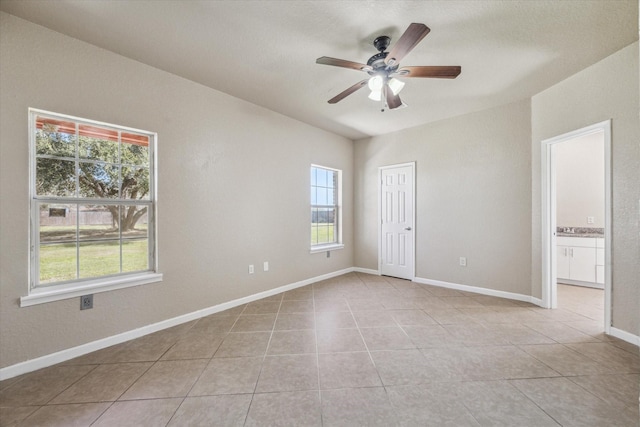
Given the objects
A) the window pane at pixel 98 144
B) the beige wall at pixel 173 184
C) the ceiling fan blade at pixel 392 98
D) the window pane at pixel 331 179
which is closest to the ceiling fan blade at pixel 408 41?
the ceiling fan blade at pixel 392 98

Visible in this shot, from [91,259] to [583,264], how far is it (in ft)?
21.5

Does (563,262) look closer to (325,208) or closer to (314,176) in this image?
(325,208)

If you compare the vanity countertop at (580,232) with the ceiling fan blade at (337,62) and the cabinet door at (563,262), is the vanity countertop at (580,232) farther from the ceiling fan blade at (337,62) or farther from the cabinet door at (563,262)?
the ceiling fan blade at (337,62)

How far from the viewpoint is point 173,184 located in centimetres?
280

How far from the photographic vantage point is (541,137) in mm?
3277

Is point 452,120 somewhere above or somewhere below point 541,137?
above

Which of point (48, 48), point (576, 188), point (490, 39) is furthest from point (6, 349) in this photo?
point (576, 188)

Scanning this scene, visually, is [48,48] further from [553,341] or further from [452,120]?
[553,341]

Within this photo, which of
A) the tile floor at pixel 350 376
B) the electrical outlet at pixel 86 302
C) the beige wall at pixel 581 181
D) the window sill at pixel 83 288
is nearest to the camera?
the tile floor at pixel 350 376

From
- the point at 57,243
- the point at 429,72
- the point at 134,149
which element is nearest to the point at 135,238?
the point at 57,243

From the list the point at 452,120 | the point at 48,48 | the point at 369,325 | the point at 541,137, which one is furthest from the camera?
the point at 452,120

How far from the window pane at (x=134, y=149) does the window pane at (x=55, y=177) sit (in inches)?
16.4

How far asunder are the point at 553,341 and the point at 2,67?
508 cm

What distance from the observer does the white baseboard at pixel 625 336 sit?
2.31m
